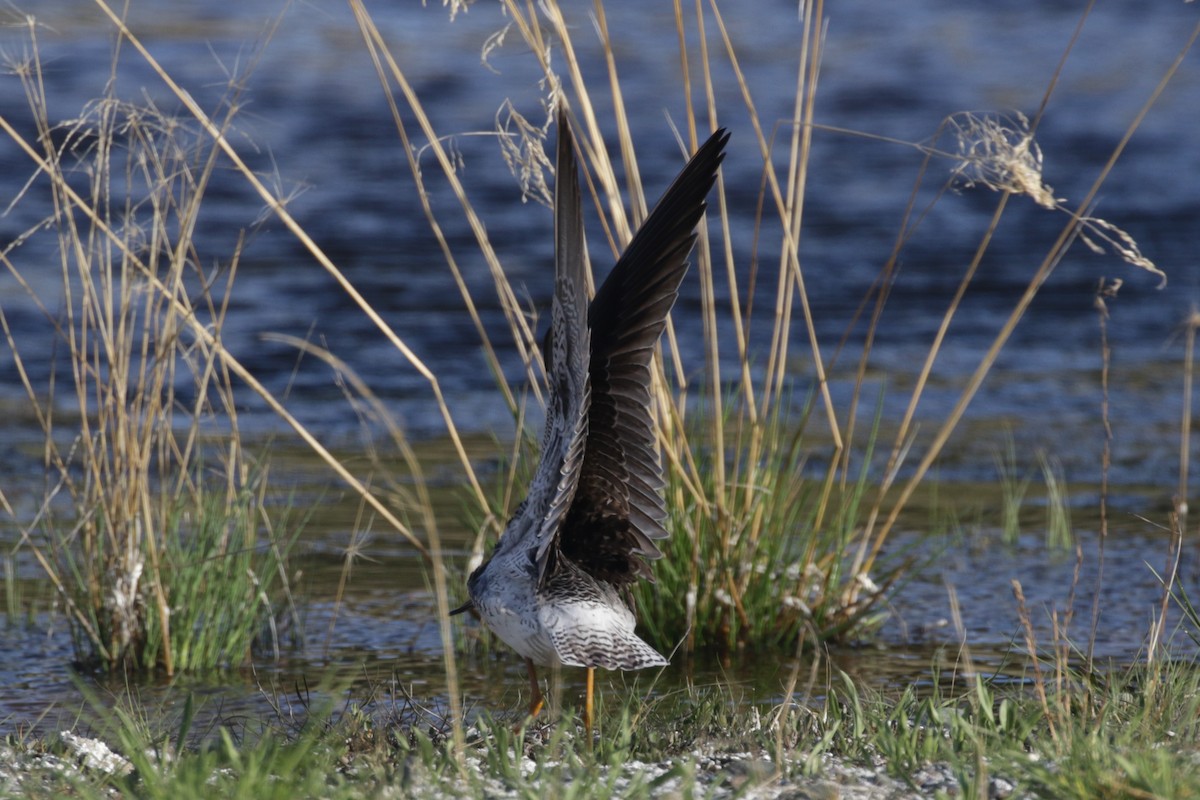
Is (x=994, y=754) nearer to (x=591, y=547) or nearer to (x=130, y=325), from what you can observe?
(x=591, y=547)

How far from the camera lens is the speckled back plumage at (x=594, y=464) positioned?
3.29m

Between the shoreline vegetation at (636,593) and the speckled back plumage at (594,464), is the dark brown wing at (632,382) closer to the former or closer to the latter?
the speckled back plumage at (594,464)

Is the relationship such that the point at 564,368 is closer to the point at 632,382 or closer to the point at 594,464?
the point at 632,382

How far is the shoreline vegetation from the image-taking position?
2.96m

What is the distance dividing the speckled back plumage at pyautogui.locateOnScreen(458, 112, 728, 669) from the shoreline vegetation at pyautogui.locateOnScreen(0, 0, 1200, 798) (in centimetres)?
24

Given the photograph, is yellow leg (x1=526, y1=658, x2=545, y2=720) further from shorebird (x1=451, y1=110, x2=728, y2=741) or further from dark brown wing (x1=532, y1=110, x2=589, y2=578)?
dark brown wing (x1=532, y1=110, x2=589, y2=578)

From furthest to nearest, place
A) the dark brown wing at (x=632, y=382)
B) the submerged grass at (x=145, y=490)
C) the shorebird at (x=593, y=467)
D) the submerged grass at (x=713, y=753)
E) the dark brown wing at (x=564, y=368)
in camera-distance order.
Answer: the submerged grass at (x=145, y=490) < the dark brown wing at (x=632, y=382) < the shorebird at (x=593, y=467) < the dark brown wing at (x=564, y=368) < the submerged grass at (x=713, y=753)

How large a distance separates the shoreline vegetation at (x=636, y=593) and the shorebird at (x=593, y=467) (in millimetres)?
225

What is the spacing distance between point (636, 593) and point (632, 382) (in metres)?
1.20

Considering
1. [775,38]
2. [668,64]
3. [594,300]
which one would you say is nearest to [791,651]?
[594,300]

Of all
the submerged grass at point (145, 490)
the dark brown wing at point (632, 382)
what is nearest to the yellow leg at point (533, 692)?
the dark brown wing at point (632, 382)

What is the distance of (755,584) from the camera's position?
4.61 m

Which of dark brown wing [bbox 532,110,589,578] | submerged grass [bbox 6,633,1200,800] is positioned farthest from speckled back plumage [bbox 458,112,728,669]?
submerged grass [bbox 6,633,1200,800]

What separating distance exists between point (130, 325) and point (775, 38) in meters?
16.0
